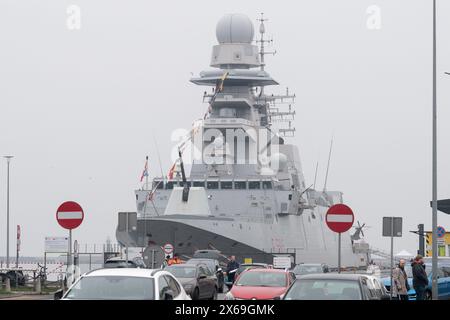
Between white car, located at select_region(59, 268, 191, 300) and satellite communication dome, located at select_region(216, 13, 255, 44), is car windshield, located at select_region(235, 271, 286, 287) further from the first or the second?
satellite communication dome, located at select_region(216, 13, 255, 44)

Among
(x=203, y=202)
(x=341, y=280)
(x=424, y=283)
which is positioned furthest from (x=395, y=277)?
(x=203, y=202)

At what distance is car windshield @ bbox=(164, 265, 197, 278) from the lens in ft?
101

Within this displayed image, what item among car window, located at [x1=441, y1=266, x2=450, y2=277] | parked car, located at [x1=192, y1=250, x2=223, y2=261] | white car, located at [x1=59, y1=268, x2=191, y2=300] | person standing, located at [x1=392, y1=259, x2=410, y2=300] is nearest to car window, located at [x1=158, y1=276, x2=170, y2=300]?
white car, located at [x1=59, y1=268, x2=191, y2=300]

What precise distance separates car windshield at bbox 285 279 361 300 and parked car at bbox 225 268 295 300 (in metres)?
6.23

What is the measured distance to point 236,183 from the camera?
71.2m

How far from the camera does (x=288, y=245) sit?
7388 cm

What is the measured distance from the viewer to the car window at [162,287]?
17219 mm

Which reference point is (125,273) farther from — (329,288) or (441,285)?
(441,285)

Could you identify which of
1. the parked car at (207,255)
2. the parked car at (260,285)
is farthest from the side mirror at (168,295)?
the parked car at (207,255)

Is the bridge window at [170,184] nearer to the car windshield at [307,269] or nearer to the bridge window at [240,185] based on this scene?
the bridge window at [240,185]

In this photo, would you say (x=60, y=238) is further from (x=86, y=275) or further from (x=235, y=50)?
(x=235, y=50)

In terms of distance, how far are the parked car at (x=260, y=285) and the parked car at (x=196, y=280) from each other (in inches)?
115

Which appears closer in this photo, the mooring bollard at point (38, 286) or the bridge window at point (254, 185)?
the mooring bollard at point (38, 286)
